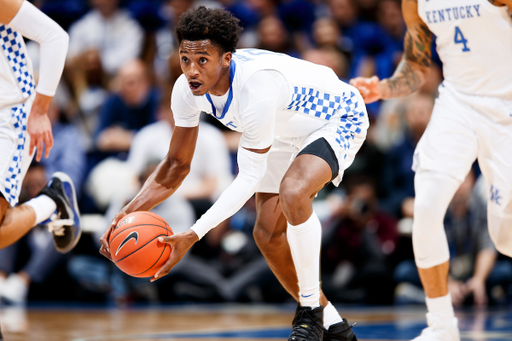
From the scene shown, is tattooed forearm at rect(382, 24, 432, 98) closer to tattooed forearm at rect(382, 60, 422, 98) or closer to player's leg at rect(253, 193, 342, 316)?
tattooed forearm at rect(382, 60, 422, 98)

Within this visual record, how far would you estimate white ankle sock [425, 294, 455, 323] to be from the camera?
391 centimetres

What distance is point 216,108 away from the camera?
3590 mm

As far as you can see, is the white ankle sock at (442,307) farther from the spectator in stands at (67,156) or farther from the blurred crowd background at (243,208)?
the spectator in stands at (67,156)

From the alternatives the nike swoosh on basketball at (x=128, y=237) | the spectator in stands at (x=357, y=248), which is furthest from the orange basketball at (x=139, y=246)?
the spectator in stands at (x=357, y=248)

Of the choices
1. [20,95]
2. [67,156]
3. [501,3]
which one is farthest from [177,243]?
[67,156]

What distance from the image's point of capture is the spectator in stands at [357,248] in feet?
22.3

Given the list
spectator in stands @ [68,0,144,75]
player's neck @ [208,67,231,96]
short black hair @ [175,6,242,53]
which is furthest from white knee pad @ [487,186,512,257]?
spectator in stands @ [68,0,144,75]

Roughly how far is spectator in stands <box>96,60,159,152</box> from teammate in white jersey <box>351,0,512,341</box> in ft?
16.0

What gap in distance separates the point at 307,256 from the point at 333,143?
642 millimetres

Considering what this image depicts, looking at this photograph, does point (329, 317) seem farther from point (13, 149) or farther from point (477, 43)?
point (13, 149)

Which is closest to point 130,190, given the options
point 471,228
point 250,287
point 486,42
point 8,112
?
point 250,287

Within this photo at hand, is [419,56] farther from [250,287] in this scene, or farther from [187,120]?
[250,287]

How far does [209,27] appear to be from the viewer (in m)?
3.29

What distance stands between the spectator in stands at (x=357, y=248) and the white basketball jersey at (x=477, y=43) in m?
2.98
